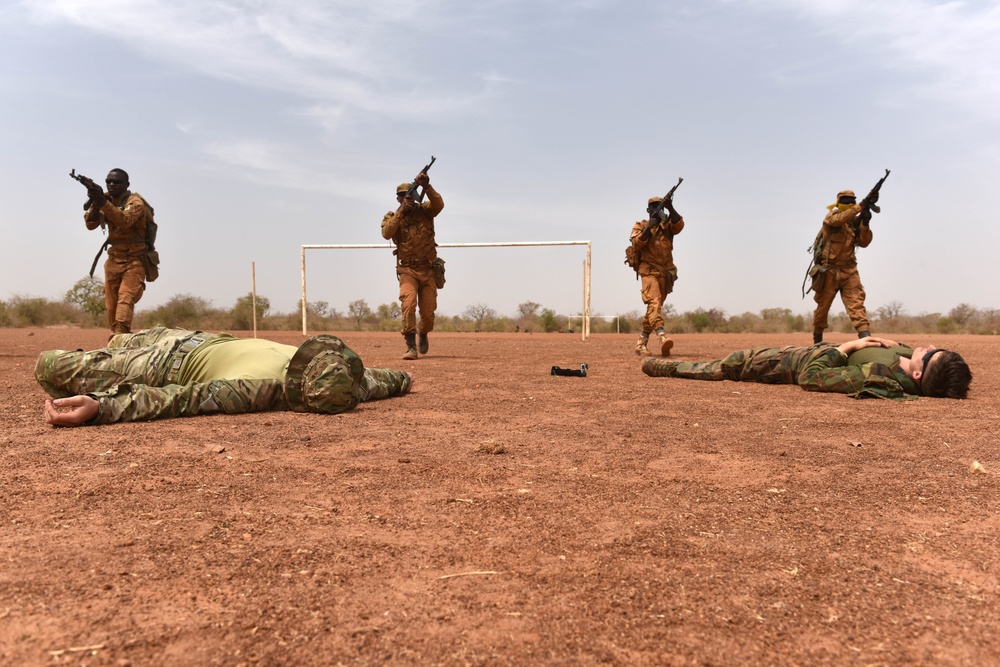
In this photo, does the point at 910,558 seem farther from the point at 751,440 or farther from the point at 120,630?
the point at 120,630

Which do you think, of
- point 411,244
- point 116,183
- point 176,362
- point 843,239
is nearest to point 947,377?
point 843,239

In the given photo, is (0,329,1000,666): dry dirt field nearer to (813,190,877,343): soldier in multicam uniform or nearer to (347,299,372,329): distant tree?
(813,190,877,343): soldier in multicam uniform

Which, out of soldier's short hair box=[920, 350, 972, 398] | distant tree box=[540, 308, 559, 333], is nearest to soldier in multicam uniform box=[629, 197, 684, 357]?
soldier's short hair box=[920, 350, 972, 398]

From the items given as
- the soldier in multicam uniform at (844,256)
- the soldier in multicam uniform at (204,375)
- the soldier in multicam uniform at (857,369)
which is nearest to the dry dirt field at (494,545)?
the soldier in multicam uniform at (204,375)

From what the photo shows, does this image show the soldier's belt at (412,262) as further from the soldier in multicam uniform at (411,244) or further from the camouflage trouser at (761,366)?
→ the camouflage trouser at (761,366)

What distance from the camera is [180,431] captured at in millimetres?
3537

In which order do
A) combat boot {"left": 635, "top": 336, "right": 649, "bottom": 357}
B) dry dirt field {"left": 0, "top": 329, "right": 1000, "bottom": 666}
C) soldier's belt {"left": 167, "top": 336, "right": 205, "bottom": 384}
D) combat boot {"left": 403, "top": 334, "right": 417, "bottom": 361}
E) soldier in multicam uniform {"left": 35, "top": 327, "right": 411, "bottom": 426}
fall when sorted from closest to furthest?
dry dirt field {"left": 0, "top": 329, "right": 1000, "bottom": 666}
soldier in multicam uniform {"left": 35, "top": 327, "right": 411, "bottom": 426}
soldier's belt {"left": 167, "top": 336, "right": 205, "bottom": 384}
combat boot {"left": 403, "top": 334, "right": 417, "bottom": 361}
combat boot {"left": 635, "top": 336, "right": 649, "bottom": 357}

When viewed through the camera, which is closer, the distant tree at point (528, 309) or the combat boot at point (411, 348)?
the combat boot at point (411, 348)

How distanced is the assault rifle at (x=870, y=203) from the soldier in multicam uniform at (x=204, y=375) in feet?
23.4

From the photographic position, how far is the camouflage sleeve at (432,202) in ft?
29.0

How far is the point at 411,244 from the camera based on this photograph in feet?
29.7

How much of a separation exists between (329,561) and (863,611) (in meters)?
1.25

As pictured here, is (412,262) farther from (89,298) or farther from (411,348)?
(89,298)

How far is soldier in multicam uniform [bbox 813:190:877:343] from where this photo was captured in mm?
8688
